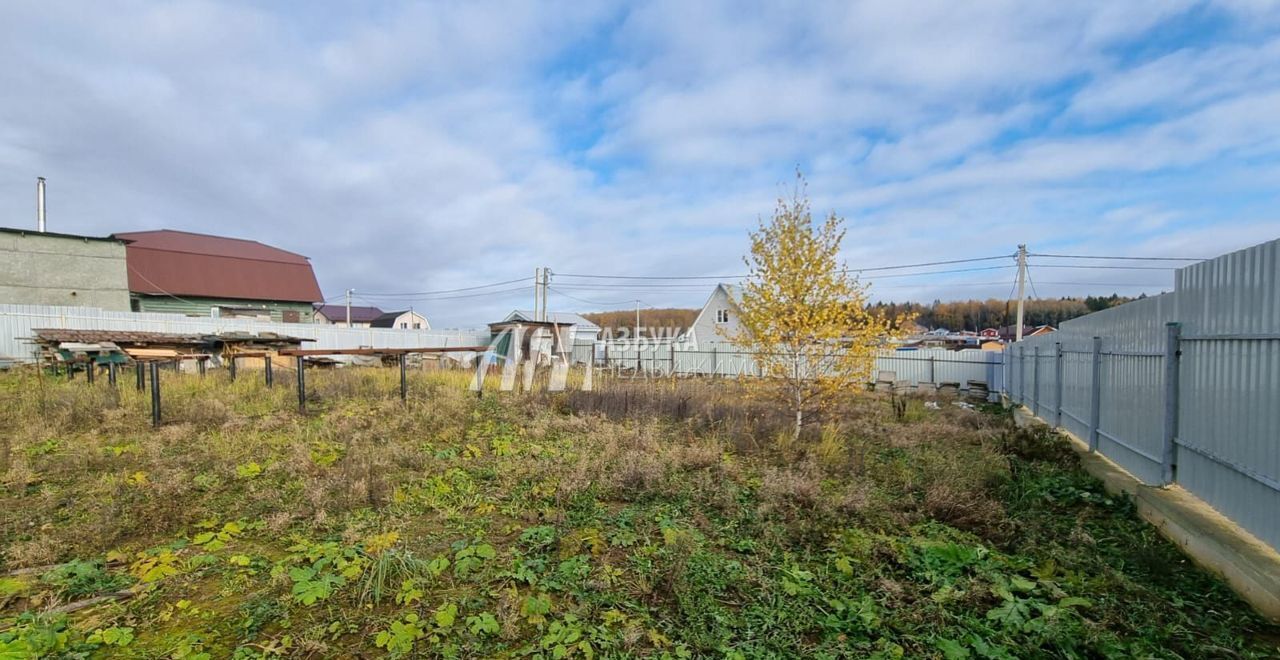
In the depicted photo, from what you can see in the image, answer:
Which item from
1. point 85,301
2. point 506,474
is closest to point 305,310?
point 85,301

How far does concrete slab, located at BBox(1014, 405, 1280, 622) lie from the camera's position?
8.75ft

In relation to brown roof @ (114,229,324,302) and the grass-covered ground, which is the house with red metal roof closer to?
brown roof @ (114,229,324,302)

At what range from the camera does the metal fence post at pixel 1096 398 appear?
5824mm

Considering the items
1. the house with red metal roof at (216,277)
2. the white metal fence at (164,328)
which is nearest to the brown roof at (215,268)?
the house with red metal roof at (216,277)

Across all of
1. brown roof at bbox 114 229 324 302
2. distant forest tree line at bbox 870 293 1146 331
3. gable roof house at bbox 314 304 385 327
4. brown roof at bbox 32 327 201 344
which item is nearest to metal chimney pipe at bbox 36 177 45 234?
brown roof at bbox 114 229 324 302

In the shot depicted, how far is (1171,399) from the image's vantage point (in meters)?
3.99

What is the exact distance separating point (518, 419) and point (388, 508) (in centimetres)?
369

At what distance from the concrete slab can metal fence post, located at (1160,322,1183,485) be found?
196 mm

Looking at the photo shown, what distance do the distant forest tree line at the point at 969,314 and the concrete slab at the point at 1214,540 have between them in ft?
150

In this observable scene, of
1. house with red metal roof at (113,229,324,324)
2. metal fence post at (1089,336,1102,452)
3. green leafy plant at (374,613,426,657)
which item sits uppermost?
house with red metal roof at (113,229,324,324)

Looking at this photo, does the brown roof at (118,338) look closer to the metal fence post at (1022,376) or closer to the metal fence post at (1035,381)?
the metal fence post at (1035,381)

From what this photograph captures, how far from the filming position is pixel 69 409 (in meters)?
7.45

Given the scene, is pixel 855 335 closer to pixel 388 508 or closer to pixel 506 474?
pixel 506 474

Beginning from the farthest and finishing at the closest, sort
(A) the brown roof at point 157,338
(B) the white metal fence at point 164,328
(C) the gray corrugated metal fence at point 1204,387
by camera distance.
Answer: (B) the white metal fence at point 164,328, (A) the brown roof at point 157,338, (C) the gray corrugated metal fence at point 1204,387
